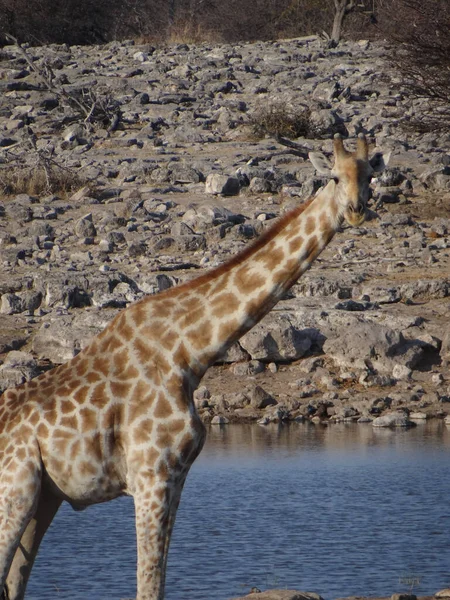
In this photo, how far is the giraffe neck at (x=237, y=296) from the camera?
5594 mm

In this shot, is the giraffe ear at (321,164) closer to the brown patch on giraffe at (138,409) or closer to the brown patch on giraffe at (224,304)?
the brown patch on giraffe at (224,304)

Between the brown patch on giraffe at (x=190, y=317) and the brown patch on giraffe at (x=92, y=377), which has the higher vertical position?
the brown patch on giraffe at (x=190, y=317)

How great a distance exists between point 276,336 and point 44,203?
6210 millimetres

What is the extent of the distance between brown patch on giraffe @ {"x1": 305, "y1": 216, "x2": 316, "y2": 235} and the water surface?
2.43 meters

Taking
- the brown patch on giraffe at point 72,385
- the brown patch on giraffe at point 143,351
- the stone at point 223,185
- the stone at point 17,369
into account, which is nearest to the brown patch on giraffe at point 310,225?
the brown patch on giraffe at point 143,351

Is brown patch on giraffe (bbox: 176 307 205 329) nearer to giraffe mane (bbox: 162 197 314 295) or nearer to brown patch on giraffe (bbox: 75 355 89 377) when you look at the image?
giraffe mane (bbox: 162 197 314 295)

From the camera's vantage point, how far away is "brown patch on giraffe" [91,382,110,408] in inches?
213

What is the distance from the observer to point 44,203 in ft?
58.2

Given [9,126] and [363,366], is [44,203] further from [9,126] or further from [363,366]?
[363,366]

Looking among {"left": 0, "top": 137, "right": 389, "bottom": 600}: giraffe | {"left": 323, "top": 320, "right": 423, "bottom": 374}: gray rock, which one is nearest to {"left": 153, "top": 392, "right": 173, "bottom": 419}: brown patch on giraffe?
{"left": 0, "top": 137, "right": 389, "bottom": 600}: giraffe

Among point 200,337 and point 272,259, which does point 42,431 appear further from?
point 272,259

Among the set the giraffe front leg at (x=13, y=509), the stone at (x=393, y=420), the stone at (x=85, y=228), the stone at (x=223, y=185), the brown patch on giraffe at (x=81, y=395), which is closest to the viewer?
the giraffe front leg at (x=13, y=509)

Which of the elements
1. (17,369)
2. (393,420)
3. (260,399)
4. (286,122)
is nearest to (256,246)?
(393,420)

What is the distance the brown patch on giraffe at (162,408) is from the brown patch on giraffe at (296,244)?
845 mm
